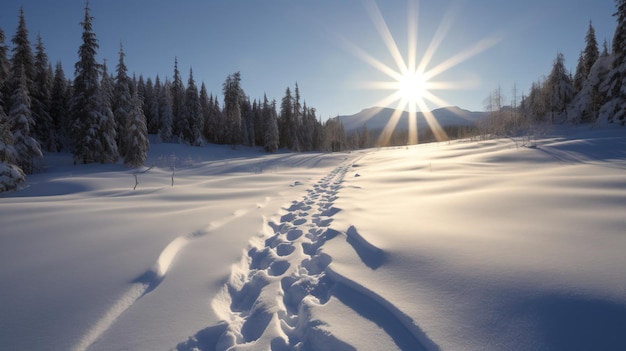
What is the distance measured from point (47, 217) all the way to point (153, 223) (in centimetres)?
177

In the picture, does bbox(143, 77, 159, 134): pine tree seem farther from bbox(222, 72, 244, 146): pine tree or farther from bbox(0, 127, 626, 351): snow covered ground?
bbox(0, 127, 626, 351): snow covered ground

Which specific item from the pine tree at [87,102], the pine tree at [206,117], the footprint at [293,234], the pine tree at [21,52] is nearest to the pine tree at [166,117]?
the pine tree at [206,117]

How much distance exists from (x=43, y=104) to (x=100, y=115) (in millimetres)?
14518

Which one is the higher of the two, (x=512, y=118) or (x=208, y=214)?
(x=512, y=118)

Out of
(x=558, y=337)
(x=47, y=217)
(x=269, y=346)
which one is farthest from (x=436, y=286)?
(x=47, y=217)

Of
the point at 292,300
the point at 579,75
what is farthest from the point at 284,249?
the point at 579,75

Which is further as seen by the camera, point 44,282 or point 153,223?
point 153,223

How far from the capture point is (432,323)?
2008mm

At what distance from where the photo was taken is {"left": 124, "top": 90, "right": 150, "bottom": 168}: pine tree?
77.5ft

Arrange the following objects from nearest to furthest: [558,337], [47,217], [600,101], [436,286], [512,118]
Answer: [558,337]
[436,286]
[47,217]
[600,101]
[512,118]

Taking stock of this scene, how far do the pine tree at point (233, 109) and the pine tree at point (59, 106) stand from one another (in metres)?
22.1

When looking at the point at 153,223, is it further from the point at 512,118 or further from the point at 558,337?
the point at 512,118

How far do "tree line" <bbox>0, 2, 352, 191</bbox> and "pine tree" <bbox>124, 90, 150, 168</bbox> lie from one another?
0.25 feet

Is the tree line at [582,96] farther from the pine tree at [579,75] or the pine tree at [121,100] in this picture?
the pine tree at [121,100]
